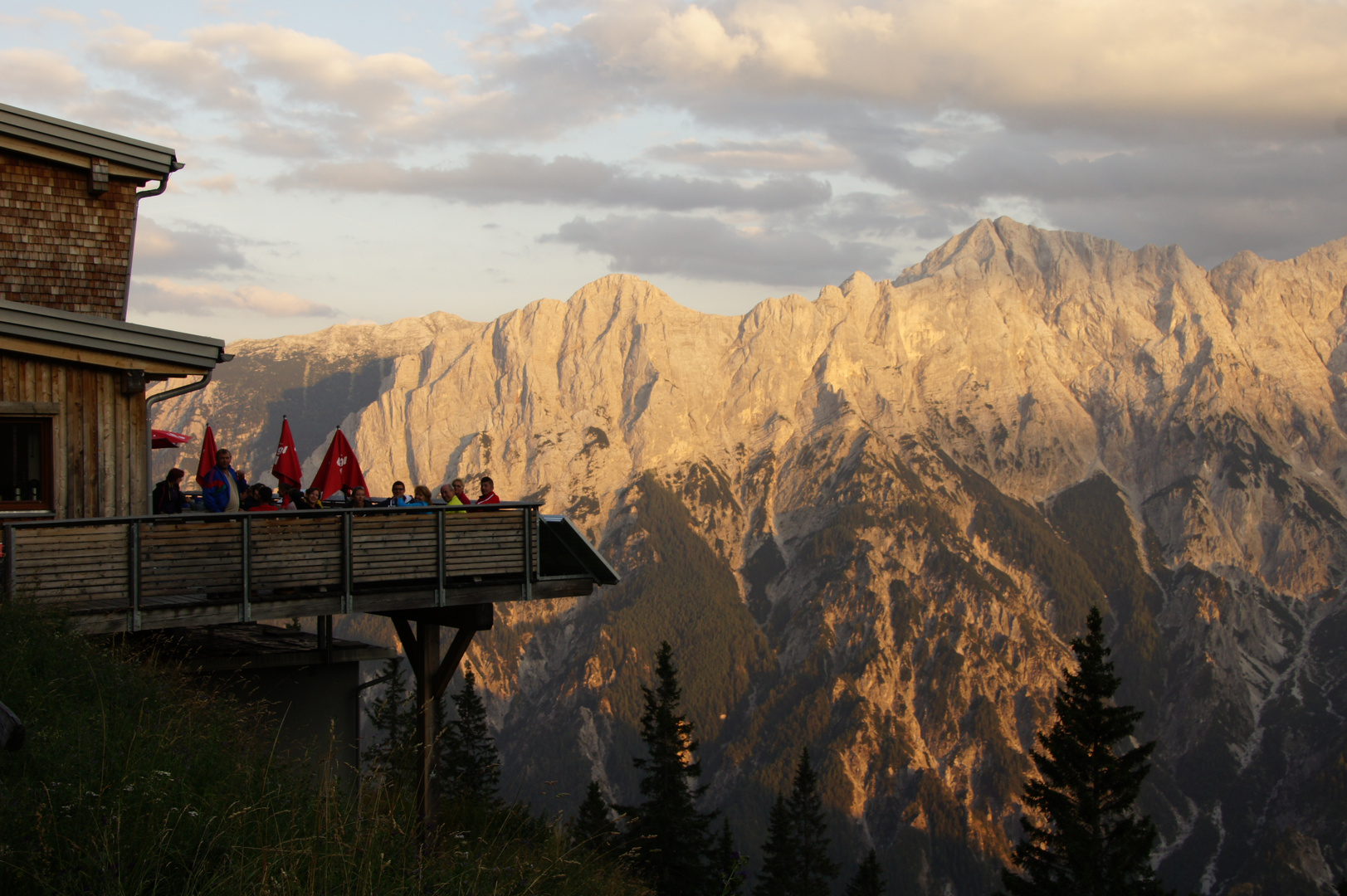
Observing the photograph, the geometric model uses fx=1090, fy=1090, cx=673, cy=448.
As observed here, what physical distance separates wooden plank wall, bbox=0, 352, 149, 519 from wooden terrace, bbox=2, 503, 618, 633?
9.30ft

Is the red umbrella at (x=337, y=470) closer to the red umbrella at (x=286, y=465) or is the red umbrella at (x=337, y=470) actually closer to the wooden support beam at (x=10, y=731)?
the red umbrella at (x=286, y=465)

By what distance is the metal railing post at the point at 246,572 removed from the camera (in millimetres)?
15320

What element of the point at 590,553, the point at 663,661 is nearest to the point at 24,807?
the point at 590,553

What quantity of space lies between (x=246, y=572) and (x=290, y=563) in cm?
65

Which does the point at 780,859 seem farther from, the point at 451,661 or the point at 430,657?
the point at 451,661

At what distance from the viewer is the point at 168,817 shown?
7.70 metres

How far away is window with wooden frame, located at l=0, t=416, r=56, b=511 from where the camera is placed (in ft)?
54.8

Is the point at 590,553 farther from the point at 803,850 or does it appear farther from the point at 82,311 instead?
the point at 803,850

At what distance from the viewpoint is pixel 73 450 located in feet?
56.1

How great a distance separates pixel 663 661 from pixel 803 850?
1926 centimetres

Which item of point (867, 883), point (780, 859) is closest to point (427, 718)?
point (867, 883)

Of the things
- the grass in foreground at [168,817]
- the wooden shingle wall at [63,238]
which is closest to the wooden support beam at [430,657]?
the grass in foreground at [168,817]

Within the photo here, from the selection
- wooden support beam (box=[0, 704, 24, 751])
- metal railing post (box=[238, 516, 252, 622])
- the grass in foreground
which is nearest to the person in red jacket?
metal railing post (box=[238, 516, 252, 622])

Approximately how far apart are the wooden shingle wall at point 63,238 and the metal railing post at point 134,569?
740 centimetres
